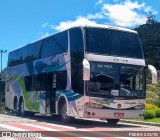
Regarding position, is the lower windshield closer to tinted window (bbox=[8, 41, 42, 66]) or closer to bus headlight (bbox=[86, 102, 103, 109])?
bus headlight (bbox=[86, 102, 103, 109])

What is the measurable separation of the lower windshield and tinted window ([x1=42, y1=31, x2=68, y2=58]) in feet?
7.57

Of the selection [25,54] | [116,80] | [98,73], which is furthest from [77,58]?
[25,54]

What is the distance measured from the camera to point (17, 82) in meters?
27.8

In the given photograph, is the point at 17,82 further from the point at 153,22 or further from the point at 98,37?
the point at 153,22

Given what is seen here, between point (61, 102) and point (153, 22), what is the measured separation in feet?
263

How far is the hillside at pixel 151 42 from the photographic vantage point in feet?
235

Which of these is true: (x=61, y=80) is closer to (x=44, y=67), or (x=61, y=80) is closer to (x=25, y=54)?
(x=44, y=67)

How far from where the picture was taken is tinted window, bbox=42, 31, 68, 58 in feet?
64.1

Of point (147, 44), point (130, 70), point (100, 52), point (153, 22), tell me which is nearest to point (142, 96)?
point (130, 70)

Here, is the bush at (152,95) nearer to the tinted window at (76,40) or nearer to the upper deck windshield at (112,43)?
the upper deck windshield at (112,43)

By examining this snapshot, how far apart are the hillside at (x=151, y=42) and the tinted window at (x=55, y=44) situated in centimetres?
4733

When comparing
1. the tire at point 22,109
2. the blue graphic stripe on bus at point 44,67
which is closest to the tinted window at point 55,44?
the blue graphic stripe on bus at point 44,67

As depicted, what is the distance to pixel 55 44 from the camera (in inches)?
822

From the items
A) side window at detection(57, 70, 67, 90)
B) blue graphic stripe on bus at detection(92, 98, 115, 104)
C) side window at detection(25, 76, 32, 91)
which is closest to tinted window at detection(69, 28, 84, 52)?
side window at detection(57, 70, 67, 90)
